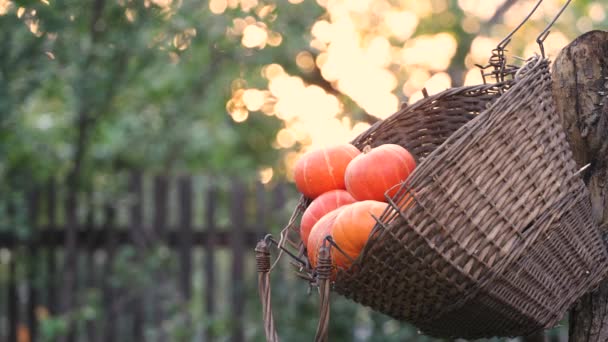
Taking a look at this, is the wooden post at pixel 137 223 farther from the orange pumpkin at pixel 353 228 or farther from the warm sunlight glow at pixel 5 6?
the orange pumpkin at pixel 353 228

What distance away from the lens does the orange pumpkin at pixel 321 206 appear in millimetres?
1340

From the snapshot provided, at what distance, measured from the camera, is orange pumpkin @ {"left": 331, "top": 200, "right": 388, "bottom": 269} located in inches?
45.4

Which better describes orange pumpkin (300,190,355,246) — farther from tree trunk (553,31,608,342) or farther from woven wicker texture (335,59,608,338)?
tree trunk (553,31,608,342)

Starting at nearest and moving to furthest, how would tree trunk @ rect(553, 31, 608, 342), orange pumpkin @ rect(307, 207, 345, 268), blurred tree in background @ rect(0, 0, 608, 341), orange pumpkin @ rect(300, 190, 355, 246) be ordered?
orange pumpkin @ rect(307, 207, 345, 268)
orange pumpkin @ rect(300, 190, 355, 246)
tree trunk @ rect(553, 31, 608, 342)
blurred tree in background @ rect(0, 0, 608, 341)

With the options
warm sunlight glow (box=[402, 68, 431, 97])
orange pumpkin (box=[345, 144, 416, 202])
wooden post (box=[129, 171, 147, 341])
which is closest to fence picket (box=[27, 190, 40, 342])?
wooden post (box=[129, 171, 147, 341])

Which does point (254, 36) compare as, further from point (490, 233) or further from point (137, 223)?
point (490, 233)

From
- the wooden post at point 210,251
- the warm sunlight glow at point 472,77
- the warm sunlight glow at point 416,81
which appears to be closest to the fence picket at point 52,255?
the wooden post at point 210,251

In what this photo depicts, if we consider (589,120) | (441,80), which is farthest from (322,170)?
(441,80)

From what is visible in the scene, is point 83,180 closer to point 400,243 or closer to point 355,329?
point 355,329

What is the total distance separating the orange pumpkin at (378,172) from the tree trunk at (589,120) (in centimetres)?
41

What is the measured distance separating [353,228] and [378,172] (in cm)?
15

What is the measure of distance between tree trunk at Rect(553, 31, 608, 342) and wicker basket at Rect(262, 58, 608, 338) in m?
0.14

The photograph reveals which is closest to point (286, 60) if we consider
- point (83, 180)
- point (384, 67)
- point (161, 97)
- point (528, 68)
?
point (384, 67)

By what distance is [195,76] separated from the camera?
441 centimetres
